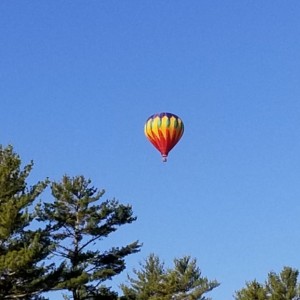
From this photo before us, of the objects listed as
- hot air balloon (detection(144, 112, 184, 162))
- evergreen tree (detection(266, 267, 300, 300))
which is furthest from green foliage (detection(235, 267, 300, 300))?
hot air balloon (detection(144, 112, 184, 162))

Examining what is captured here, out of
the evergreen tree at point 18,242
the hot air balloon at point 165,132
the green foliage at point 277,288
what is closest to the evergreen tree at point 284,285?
the green foliage at point 277,288

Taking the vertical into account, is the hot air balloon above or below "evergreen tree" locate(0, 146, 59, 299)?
above

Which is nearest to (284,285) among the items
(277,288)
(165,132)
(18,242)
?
(277,288)

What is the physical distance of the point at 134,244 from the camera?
1636 inches

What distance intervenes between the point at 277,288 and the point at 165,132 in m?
16.7

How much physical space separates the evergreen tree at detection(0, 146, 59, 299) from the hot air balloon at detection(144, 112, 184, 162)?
A: 1268cm

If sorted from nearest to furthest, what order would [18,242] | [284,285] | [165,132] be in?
[18,242], [165,132], [284,285]

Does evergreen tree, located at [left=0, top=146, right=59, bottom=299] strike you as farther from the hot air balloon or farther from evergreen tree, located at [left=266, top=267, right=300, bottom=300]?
evergreen tree, located at [left=266, top=267, right=300, bottom=300]

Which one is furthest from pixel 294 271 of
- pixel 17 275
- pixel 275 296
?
pixel 17 275

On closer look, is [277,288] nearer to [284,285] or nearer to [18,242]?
[284,285]

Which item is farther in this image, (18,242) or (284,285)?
(284,285)

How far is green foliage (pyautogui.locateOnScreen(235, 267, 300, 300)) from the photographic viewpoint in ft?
179

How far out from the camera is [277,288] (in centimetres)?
5597

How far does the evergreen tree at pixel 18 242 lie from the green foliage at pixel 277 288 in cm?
2293
